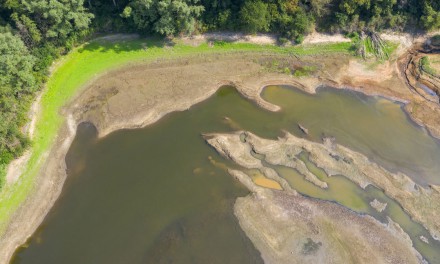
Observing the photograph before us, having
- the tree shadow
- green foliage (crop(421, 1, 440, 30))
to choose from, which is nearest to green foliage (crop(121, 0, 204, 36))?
the tree shadow

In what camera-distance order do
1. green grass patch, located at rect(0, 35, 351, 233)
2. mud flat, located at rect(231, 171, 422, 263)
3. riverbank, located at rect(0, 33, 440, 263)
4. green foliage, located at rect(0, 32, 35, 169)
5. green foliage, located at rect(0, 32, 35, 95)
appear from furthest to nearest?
1. riverbank, located at rect(0, 33, 440, 263)
2. green foliage, located at rect(0, 32, 35, 95)
3. green grass patch, located at rect(0, 35, 351, 233)
4. green foliage, located at rect(0, 32, 35, 169)
5. mud flat, located at rect(231, 171, 422, 263)

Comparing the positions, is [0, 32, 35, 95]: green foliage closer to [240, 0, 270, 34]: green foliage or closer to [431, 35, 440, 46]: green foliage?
[240, 0, 270, 34]: green foliage

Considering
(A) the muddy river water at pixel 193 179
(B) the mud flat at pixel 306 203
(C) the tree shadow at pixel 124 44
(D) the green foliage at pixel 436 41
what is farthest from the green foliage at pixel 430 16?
(C) the tree shadow at pixel 124 44

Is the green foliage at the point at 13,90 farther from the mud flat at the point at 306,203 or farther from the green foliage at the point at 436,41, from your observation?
the green foliage at the point at 436,41

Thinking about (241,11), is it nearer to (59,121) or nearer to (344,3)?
(344,3)

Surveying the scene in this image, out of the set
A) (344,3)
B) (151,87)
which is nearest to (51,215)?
(151,87)

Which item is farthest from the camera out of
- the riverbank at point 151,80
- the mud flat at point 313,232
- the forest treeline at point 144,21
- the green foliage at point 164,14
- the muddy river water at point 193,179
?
the green foliage at point 164,14
